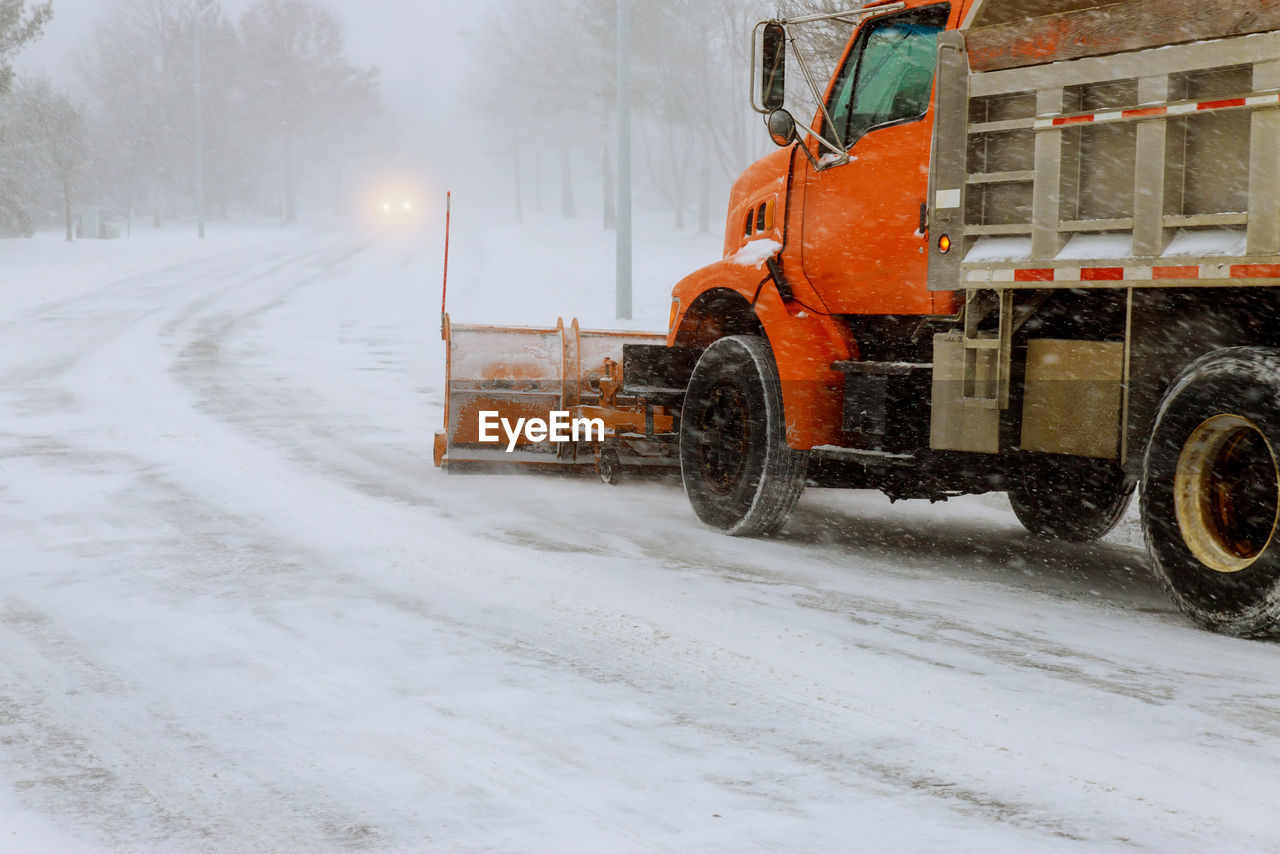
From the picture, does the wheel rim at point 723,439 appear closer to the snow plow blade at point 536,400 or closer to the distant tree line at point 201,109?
the snow plow blade at point 536,400

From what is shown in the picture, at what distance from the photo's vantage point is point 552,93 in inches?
2260

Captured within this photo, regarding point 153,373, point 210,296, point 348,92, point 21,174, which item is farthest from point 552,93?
point 153,373

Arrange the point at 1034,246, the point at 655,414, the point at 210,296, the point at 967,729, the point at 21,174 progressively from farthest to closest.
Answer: the point at 21,174
the point at 210,296
the point at 655,414
the point at 1034,246
the point at 967,729

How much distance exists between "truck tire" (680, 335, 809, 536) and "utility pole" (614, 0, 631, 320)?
1157 cm

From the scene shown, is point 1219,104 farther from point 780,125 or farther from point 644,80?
point 644,80

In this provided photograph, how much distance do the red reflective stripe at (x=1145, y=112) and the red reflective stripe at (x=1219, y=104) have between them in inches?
5.3

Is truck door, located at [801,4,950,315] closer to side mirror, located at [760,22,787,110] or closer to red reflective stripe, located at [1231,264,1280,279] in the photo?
side mirror, located at [760,22,787,110]

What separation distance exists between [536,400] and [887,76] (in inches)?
147

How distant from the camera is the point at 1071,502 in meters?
7.77

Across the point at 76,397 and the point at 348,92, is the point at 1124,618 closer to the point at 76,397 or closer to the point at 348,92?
the point at 76,397

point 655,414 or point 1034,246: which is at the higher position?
point 1034,246

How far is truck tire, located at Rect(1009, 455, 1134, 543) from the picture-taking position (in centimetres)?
732

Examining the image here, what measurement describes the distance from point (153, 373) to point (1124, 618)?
38.4 ft

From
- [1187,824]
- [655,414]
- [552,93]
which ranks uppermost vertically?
[552,93]
